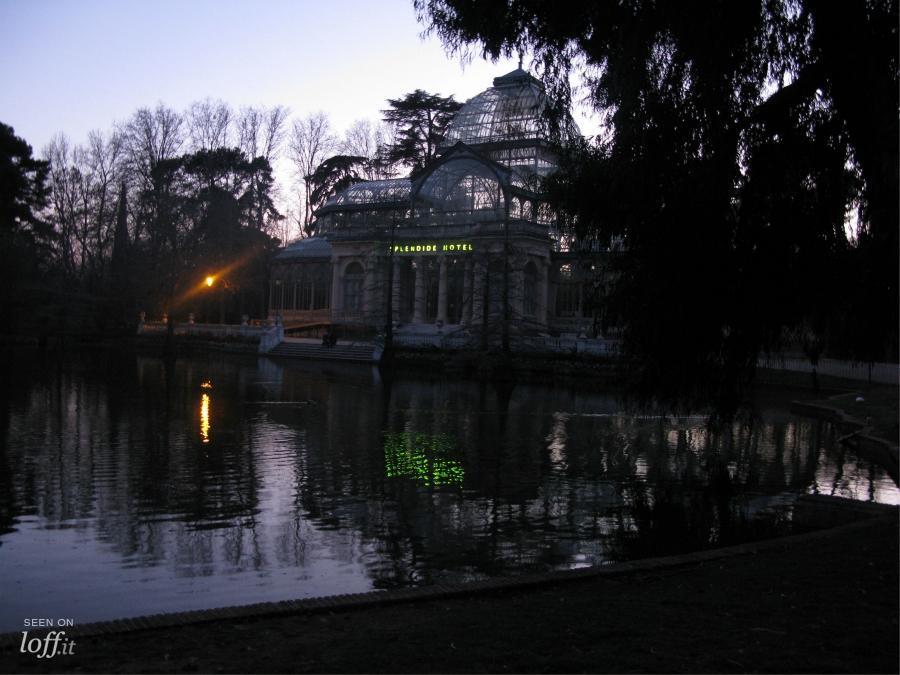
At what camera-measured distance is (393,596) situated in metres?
6.93

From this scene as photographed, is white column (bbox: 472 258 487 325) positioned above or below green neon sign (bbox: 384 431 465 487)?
above

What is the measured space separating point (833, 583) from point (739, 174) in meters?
5.13

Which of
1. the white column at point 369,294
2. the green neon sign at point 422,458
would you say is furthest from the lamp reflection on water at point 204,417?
the white column at point 369,294

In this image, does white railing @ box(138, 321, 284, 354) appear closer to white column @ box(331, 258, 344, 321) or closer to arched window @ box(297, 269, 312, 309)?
white column @ box(331, 258, 344, 321)

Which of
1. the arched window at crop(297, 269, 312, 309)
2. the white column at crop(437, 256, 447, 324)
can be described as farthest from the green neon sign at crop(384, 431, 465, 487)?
the arched window at crop(297, 269, 312, 309)

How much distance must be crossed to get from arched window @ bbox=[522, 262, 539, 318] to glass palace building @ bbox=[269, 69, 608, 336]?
0.07 m

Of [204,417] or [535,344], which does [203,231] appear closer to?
[535,344]

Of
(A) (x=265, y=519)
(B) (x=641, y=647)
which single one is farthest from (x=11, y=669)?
(A) (x=265, y=519)

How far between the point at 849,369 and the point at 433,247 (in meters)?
29.4

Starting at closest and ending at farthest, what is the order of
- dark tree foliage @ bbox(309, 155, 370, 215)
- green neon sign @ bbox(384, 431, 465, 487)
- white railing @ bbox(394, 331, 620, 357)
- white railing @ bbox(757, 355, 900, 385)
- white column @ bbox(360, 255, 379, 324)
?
green neon sign @ bbox(384, 431, 465, 487)
white railing @ bbox(757, 355, 900, 385)
white railing @ bbox(394, 331, 620, 357)
white column @ bbox(360, 255, 379, 324)
dark tree foliage @ bbox(309, 155, 370, 215)

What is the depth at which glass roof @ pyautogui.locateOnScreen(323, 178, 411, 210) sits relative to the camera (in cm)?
6028

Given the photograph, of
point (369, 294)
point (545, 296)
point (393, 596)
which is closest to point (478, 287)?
point (545, 296)

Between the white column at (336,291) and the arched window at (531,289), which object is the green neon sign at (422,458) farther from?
the white column at (336,291)

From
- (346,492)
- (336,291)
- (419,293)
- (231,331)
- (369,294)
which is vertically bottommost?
(346,492)
